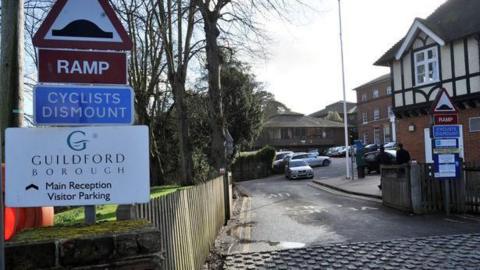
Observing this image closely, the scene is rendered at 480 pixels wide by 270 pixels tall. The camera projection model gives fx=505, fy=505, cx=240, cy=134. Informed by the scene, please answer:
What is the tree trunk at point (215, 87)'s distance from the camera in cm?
1946

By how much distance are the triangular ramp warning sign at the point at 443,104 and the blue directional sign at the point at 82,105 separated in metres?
11.7

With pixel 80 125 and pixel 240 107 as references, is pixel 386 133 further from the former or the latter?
pixel 80 125

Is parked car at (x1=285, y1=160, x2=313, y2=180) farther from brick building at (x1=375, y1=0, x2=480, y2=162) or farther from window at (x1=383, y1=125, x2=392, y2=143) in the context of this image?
window at (x1=383, y1=125, x2=392, y2=143)

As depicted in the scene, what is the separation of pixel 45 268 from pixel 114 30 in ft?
5.28

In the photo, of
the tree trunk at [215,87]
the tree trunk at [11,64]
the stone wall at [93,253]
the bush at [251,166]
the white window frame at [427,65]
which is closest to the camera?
the stone wall at [93,253]

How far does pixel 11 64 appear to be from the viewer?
5039 millimetres

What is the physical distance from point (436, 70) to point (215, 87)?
38.9 feet

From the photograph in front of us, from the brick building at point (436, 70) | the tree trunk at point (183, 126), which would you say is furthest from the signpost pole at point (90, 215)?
the tree trunk at point (183, 126)

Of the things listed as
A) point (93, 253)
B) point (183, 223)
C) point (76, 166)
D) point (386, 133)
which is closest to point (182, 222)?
point (183, 223)

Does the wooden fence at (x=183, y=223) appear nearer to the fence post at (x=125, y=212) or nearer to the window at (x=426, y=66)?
the fence post at (x=125, y=212)

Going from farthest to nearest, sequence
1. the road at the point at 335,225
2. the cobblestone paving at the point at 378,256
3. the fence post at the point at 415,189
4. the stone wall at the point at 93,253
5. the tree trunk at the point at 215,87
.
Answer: the tree trunk at the point at 215,87, the fence post at the point at 415,189, the road at the point at 335,225, the cobblestone paving at the point at 378,256, the stone wall at the point at 93,253

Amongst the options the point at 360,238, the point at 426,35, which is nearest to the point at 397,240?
the point at 360,238

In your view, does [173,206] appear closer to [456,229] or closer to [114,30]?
[114,30]

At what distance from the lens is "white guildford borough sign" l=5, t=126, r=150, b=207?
324 cm
